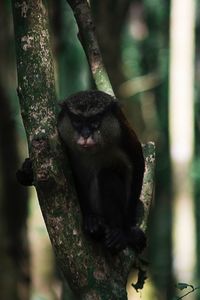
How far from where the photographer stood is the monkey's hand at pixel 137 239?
378 cm

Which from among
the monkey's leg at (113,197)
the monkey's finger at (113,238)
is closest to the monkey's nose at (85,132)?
the monkey's leg at (113,197)

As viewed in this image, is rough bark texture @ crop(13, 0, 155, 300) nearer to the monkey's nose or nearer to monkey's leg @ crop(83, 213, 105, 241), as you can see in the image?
monkey's leg @ crop(83, 213, 105, 241)

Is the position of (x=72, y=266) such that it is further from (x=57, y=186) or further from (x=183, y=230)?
(x=183, y=230)

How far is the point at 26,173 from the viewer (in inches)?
150

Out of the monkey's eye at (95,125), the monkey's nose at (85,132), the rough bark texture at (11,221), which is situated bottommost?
the rough bark texture at (11,221)

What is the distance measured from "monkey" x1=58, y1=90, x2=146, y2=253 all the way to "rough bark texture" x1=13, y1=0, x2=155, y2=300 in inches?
24.0

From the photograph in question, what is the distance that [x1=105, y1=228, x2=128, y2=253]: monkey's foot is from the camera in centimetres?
331

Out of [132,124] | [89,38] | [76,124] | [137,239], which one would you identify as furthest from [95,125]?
[132,124]

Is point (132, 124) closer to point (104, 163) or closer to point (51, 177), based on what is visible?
point (104, 163)

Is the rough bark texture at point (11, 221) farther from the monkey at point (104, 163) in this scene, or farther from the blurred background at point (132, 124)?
the monkey at point (104, 163)

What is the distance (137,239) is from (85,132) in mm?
592

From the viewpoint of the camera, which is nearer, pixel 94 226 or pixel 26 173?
pixel 94 226

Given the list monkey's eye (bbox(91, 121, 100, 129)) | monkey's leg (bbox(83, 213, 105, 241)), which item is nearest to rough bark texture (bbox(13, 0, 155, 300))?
monkey's leg (bbox(83, 213, 105, 241))

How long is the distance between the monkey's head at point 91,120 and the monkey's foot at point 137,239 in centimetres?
47
